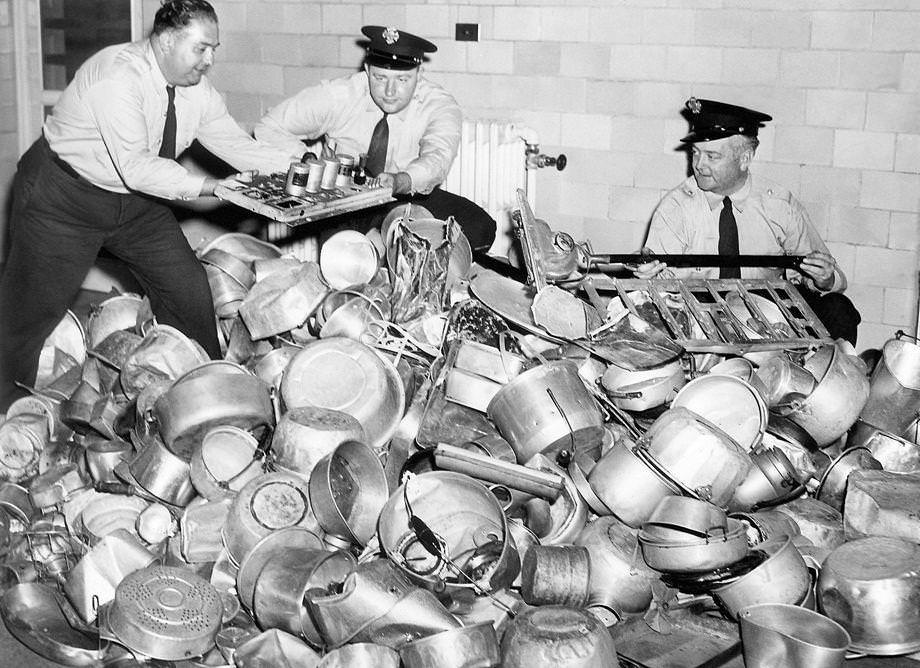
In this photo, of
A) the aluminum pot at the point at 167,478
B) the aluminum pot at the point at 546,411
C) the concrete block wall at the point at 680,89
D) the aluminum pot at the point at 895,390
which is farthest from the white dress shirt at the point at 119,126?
the aluminum pot at the point at 895,390

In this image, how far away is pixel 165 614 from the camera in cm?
328

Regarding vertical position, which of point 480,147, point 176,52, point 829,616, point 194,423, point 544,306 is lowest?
point 829,616

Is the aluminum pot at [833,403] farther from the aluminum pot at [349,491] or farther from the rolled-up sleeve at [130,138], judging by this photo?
the rolled-up sleeve at [130,138]

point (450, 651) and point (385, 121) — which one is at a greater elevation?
point (385, 121)

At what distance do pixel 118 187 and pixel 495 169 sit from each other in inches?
83.7

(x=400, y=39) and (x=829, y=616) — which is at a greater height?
(x=400, y=39)

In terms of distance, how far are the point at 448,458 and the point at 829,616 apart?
3.96 feet

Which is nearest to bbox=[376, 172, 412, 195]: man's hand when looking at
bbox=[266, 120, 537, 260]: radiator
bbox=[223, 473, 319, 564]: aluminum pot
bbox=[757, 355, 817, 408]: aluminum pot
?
bbox=[266, 120, 537, 260]: radiator

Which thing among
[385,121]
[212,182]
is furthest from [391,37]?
[212,182]

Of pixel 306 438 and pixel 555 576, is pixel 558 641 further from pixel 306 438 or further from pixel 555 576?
pixel 306 438

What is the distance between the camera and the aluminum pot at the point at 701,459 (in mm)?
3580

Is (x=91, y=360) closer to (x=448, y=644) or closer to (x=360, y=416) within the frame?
(x=360, y=416)

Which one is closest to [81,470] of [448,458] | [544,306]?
[448,458]

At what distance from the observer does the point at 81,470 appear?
423cm
